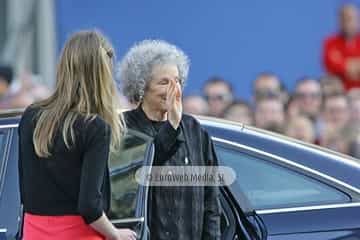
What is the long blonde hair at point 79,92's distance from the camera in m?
5.06

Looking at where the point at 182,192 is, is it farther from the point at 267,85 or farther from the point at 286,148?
the point at 267,85

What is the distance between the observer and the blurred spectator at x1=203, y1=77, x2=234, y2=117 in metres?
11.2

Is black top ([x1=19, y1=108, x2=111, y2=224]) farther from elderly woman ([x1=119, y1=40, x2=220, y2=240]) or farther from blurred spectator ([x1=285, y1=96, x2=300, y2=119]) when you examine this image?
blurred spectator ([x1=285, y1=96, x2=300, y2=119])

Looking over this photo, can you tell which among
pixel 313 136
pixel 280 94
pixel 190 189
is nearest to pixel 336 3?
pixel 280 94

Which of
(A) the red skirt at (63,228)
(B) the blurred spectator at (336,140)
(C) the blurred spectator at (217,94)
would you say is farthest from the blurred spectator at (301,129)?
(A) the red skirt at (63,228)

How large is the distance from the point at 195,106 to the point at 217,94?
16.8 inches

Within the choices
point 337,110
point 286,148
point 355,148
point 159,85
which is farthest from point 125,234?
point 337,110

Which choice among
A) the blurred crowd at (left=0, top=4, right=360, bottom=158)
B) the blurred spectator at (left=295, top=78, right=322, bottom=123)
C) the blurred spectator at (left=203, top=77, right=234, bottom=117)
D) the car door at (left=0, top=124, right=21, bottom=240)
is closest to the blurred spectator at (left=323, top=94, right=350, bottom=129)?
the blurred crowd at (left=0, top=4, right=360, bottom=158)

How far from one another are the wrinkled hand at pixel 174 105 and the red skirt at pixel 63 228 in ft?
2.12

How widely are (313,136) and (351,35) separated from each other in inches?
80.5

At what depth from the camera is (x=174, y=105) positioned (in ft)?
17.9

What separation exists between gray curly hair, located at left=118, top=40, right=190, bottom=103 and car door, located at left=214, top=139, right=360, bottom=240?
538mm

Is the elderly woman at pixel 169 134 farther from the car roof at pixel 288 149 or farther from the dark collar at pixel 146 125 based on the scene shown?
the car roof at pixel 288 149

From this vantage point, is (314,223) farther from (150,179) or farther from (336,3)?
(336,3)
